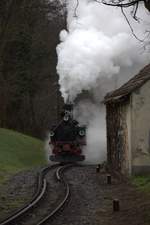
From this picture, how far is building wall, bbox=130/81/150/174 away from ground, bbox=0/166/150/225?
1.03 m

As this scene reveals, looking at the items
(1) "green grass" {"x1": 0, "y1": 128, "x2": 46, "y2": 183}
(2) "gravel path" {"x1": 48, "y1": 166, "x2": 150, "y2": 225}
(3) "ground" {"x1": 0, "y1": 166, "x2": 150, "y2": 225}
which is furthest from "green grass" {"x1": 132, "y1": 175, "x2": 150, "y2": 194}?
(1) "green grass" {"x1": 0, "y1": 128, "x2": 46, "y2": 183}

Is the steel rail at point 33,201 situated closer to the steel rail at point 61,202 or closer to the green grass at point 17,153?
the steel rail at point 61,202

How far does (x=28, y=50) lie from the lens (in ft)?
162

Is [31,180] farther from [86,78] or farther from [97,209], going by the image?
[86,78]

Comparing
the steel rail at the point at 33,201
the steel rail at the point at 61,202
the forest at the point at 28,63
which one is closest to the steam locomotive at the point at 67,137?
the steel rail at the point at 61,202

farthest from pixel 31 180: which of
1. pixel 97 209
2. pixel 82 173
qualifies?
pixel 97 209

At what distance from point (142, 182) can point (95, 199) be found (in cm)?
272

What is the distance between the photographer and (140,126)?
2144 cm

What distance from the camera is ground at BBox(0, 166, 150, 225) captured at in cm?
1333

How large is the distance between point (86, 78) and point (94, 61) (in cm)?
103

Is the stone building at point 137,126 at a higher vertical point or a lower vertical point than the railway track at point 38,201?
higher

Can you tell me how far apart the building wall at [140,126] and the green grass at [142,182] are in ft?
2.75

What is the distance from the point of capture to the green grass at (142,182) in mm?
17547

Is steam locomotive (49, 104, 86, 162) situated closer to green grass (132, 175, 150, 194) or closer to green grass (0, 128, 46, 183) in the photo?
green grass (0, 128, 46, 183)
